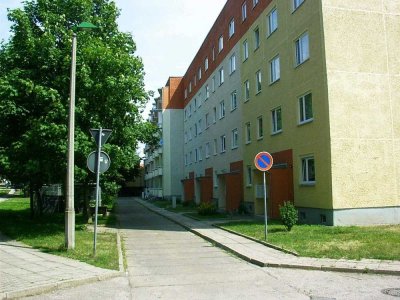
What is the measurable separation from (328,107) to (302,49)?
396 centimetres

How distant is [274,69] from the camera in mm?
23422

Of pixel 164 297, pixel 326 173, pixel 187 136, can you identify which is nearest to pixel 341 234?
pixel 326 173

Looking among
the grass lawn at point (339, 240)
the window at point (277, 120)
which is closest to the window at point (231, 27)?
the window at point (277, 120)

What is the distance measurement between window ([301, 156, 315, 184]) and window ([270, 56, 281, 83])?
5013 mm

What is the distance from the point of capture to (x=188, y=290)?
8.12 meters

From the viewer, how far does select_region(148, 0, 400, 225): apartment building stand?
1700cm

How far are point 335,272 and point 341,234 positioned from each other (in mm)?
4881

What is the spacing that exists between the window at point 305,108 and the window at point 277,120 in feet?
7.76

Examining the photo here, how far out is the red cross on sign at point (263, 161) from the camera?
1400cm

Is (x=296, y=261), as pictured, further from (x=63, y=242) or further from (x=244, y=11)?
(x=244, y=11)

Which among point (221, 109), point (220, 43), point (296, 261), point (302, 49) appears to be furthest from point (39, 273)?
point (220, 43)

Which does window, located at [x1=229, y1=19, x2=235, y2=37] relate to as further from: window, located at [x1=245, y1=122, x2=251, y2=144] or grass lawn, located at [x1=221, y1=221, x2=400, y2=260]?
grass lawn, located at [x1=221, y1=221, x2=400, y2=260]

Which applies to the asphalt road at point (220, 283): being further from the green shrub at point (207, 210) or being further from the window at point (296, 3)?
the green shrub at point (207, 210)

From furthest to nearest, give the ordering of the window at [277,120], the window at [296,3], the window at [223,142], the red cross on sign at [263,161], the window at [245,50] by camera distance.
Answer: the window at [223,142]
the window at [245,50]
the window at [277,120]
the window at [296,3]
the red cross on sign at [263,161]
